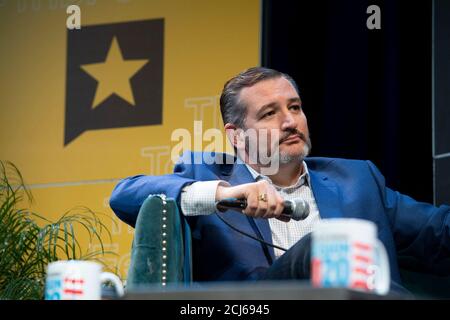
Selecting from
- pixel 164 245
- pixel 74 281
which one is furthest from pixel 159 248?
pixel 74 281

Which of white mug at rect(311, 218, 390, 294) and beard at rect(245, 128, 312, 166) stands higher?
beard at rect(245, 128, 312, 166)

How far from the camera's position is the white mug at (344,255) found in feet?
4.32

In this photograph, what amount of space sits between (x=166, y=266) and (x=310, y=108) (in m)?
1.63

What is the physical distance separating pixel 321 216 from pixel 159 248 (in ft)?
2.11

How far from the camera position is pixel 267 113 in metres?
2.69

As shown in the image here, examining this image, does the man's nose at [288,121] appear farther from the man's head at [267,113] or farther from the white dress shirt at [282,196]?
the white dress shirt at [282,196]

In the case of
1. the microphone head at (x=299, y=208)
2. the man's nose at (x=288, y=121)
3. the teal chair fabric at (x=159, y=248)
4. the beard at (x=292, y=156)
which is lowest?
the teal chair fabric at (x=159, y=248)

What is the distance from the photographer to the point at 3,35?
162 inches

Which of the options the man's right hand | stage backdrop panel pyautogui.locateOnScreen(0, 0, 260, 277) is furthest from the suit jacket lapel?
stage backdrop panel pyautogui.locateOnScreen(0, 0, 260, 277)

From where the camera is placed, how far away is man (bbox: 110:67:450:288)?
2.31 metres

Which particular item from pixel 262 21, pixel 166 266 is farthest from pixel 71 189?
pixel 166 266

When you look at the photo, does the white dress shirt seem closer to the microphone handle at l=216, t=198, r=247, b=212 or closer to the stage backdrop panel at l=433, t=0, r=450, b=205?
the microphone handle at l=216, t=198, r=247, b=212

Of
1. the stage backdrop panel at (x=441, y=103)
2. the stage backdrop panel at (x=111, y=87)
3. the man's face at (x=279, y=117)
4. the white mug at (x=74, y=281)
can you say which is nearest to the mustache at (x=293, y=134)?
the man's face at (x=279, y=117)
